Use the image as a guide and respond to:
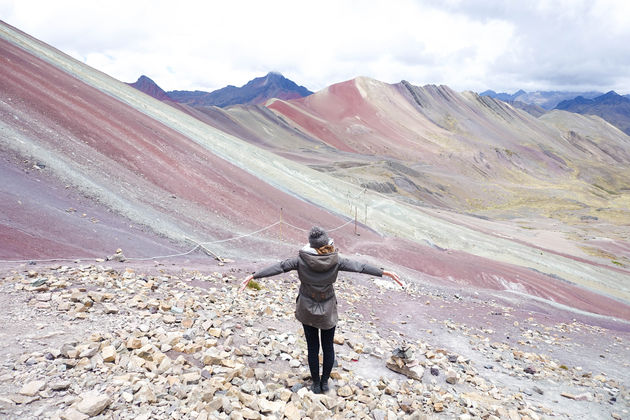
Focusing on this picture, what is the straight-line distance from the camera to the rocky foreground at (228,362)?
382 cm

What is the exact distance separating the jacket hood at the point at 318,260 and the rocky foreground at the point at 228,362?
1.56 m

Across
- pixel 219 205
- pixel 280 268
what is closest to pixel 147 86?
pixel 219 205

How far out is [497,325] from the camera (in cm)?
1180

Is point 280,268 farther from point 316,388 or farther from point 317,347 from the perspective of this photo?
point 316,388

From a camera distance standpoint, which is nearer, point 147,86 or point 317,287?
point 317,287

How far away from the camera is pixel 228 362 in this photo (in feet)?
15.6

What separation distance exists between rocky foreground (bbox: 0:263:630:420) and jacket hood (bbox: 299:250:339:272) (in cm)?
156

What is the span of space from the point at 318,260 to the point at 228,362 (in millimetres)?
1842

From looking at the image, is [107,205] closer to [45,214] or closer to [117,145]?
[45,214]

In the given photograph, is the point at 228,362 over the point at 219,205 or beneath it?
over

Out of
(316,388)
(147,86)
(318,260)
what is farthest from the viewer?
(147,86)

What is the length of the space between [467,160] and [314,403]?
92437 mm

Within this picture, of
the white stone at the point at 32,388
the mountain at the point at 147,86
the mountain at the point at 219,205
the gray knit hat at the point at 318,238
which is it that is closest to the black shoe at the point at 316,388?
the gray knit hat at the point at 318,238

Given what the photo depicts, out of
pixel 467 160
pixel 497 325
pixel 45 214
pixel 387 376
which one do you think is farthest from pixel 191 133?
pixel 467 160
